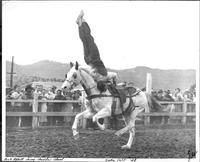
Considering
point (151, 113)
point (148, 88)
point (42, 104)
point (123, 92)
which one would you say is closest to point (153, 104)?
point (151, 113)

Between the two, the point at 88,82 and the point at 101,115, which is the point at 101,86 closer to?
the point at 88,82

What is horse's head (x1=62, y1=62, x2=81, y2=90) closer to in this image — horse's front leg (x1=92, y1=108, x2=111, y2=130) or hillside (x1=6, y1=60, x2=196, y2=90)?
hillside (x1=6, y1=60, x2=196, y2=90)

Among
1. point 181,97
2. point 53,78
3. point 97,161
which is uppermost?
point 53,78

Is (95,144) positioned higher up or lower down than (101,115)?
lower down

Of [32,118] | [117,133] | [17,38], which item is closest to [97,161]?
[117,133]

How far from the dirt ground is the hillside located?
605 mm

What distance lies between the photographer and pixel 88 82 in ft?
11.5

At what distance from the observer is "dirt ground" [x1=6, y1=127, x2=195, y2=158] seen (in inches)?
138

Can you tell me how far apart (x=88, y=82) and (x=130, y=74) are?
0.54 metres

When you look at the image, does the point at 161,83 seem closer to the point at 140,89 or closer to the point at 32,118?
the point at 140,89

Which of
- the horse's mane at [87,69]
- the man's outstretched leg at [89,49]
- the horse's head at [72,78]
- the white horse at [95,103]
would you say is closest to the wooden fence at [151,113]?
the white horse at [95,103]

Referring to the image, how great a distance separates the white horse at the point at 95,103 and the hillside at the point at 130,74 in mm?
145

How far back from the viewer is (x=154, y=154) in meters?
3.55

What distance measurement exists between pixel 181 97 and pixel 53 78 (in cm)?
166
